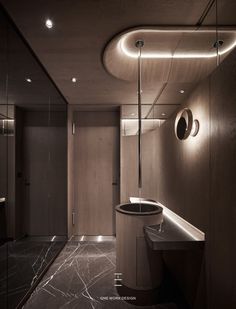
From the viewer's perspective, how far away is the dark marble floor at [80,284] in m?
1.73

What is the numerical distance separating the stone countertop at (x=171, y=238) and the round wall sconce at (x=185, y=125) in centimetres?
89

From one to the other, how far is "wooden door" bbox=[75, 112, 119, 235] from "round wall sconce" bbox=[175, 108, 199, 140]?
1.60m

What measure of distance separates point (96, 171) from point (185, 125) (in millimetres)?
2011

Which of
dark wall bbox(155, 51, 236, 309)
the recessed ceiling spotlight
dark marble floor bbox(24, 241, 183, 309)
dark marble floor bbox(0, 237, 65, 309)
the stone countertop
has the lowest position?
dark marble floor bbox(24, 241, 183, 309)

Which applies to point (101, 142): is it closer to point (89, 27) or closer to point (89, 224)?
point (89, 224)

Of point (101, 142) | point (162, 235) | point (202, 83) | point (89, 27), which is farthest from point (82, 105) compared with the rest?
point (162, 235)

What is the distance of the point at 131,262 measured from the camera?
69.5 inches

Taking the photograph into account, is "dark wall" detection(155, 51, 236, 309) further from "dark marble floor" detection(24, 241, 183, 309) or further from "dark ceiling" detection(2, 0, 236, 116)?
"dark marble floor" detection(24, 241, 183, 309)

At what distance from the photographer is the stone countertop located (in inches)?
55.1

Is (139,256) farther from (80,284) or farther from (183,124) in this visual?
(183,124)

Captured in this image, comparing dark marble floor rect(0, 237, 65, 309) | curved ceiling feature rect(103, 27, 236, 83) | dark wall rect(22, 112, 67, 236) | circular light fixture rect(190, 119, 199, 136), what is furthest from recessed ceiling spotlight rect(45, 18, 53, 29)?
dark marble floor rect(0, 237, 65, 309)

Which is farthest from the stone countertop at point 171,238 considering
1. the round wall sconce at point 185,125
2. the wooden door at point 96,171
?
the wooden door at point 96,171

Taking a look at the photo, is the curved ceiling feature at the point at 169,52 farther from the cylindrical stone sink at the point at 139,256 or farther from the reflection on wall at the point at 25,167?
the cylindrical stone sink at the point at 139,256

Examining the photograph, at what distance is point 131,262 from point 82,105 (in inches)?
98.9
